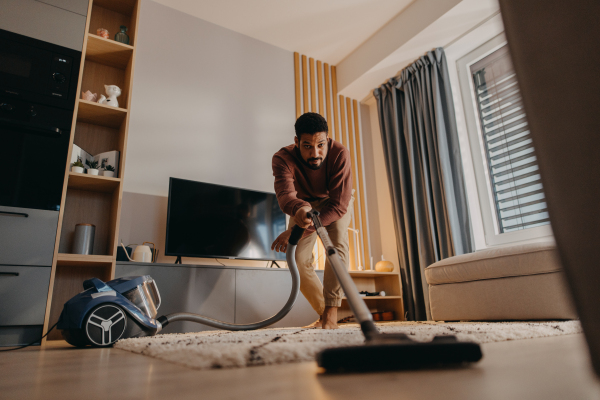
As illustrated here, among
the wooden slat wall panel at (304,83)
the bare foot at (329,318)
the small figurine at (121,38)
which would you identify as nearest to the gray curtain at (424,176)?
the wooden slat wall panel at (304,83)

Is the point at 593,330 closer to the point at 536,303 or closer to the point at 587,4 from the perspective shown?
the point at 587,4

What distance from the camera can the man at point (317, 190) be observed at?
6.22 feet

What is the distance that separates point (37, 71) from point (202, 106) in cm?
146

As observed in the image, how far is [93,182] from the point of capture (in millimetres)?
2459

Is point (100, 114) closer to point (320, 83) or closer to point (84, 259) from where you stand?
point (84, 259)

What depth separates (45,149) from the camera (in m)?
2.11

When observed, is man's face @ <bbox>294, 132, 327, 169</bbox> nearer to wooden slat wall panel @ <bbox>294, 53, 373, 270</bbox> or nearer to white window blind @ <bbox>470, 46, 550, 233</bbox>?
white window blind @ <bbox>470, 46, 550, 233</bbox>

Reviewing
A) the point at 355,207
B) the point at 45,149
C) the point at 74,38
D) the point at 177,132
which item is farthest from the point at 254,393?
the point at 355,207

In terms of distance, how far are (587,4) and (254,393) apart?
1.51ft

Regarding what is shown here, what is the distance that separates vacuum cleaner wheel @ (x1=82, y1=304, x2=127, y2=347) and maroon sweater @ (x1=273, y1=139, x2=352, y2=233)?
843 mm

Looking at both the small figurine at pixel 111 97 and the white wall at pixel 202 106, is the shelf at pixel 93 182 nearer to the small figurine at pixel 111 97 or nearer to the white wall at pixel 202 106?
the white wall at pixel 202 106

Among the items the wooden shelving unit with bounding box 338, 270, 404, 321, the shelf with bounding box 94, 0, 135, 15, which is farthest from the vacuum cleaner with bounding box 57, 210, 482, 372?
the shelf with bounding box 94, 0, 135, 15

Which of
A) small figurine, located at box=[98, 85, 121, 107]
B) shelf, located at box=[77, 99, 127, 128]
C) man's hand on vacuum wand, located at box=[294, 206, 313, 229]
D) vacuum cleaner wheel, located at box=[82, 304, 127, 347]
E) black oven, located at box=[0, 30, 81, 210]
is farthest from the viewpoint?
small figurine, located at box=[98, 85, 121, 107]

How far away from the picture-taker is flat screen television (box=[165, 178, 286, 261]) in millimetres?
2865
